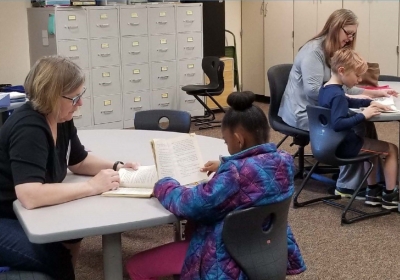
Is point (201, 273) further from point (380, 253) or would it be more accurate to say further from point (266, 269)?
point (380, 253)

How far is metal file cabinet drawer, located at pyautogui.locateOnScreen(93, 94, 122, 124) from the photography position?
675 centimetres

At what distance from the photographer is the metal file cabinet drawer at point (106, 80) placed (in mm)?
Result: 6707

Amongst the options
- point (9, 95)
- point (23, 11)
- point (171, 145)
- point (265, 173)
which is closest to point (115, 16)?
point (23, 11)

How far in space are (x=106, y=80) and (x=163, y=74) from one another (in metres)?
0.75

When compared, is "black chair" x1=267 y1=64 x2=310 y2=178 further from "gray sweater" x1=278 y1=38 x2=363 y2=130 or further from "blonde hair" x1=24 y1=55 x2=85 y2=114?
"blonde hair" x1=24 y1=55 x2=85 y2=114

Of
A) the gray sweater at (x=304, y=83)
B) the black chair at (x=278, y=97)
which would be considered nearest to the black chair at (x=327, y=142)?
the gray sweater at (x=304, y=83)

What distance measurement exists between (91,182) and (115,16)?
4.76m

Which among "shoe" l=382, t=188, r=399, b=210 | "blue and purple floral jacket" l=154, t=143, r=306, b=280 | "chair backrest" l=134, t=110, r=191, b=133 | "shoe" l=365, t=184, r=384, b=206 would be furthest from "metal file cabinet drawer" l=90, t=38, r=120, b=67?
"blue and purple floral jacket" l=154, t=143, r=306, b=280

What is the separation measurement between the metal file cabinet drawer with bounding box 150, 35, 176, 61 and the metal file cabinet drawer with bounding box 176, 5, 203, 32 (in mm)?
185

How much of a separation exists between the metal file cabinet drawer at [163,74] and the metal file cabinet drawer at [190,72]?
99 mm

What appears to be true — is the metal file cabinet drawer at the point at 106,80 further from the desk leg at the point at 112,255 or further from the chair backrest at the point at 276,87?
the desk leg at the point at 112,255

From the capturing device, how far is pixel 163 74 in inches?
285

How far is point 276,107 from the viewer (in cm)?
473

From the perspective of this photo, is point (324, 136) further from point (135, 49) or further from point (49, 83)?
point (135, 49)
